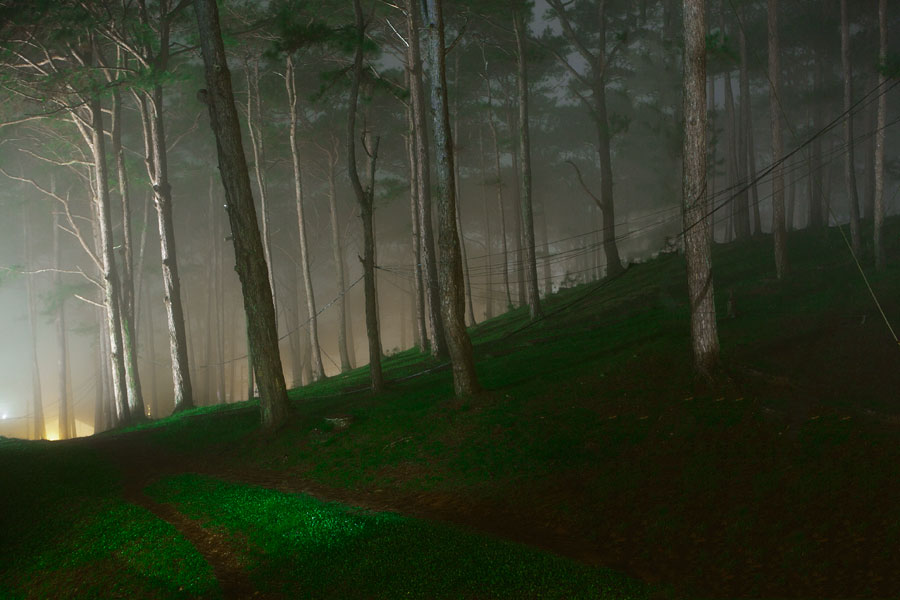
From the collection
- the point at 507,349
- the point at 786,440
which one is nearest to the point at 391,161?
the point at 507,349

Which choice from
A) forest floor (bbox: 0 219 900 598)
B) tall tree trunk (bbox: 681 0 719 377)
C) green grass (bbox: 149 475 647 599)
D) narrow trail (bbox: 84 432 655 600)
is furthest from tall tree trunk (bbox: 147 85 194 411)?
tall tree trunk (bbox: 681 0 719 377)

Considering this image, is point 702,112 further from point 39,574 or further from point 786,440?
point 39,574

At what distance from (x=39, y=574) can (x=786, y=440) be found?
1000 cm

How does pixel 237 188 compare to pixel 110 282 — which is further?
pixel 110 282

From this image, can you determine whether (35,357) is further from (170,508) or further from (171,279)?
(170,508)

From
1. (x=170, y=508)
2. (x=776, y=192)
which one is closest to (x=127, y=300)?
(x=170, y=508)

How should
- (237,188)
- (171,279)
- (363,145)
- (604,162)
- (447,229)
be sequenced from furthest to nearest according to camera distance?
(604,162) < (171,279) < (363,145) < (237,188) < (447,229)

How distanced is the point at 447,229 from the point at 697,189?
15.9ft

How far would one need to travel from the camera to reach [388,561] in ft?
21.6

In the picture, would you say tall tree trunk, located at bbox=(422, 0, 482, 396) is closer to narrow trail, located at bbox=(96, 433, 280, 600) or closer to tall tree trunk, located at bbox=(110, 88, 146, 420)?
narrow trail, located at bbox=(96, 433, 280, 600)

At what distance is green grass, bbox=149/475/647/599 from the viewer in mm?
5859

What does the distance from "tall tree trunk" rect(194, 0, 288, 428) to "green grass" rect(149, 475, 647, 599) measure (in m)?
5.47

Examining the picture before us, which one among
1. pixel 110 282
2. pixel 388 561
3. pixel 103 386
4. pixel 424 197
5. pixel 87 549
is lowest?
pixel 388 561

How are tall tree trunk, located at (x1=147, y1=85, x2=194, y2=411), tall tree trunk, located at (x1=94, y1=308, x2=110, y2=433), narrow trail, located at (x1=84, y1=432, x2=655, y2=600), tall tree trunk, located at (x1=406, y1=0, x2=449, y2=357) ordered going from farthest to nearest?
tall tree trunk, located at (x1=94, y1=308, x2=110, y2=433) < tall tree trunk, located at (x1=147, y1=85, x2=194, y2=411) < tall tree trunk, located at (x1=406, y1=0, x2=449, y2=357) < narrow trail, located at (x1=84, y1=432, x2=655, y2=600)
